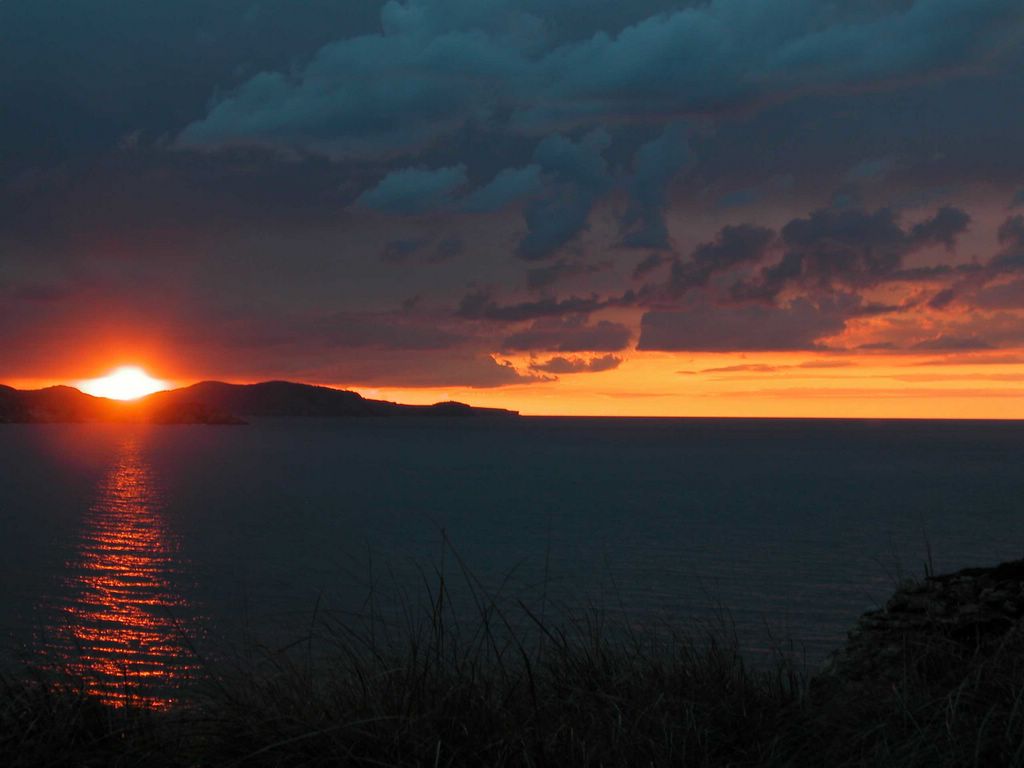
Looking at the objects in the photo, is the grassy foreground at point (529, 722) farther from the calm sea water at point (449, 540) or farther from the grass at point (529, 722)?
the calm sea water at point (449, 540)

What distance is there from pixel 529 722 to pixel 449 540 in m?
48.0

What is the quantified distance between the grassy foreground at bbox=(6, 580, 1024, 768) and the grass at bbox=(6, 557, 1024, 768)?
12 millimetres

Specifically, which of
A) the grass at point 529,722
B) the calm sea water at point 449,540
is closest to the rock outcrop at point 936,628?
the grass at point 529,722

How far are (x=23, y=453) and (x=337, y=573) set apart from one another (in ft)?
394

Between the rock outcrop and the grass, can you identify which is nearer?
the grass

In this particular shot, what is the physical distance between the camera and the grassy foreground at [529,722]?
184 inches

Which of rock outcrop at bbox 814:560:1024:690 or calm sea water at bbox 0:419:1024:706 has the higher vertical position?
rock outcrop at bbox 814:560:1024:690

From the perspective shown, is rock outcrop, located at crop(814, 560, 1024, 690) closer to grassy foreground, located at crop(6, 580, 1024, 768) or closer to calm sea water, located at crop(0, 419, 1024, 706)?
grassy foreground, located at crop(6, 580, 1024, 768)

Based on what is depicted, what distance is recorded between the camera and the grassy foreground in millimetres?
4676

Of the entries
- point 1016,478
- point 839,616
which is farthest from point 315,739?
point 1016,478

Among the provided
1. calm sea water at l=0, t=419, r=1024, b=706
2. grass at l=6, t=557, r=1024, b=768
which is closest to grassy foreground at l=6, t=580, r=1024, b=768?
grass at l=6, t=557, r=1024, b=768

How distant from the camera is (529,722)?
5.18 meters

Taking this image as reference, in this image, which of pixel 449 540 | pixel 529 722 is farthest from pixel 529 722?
pixel 449 540

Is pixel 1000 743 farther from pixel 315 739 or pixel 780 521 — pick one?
pixel 780 521
